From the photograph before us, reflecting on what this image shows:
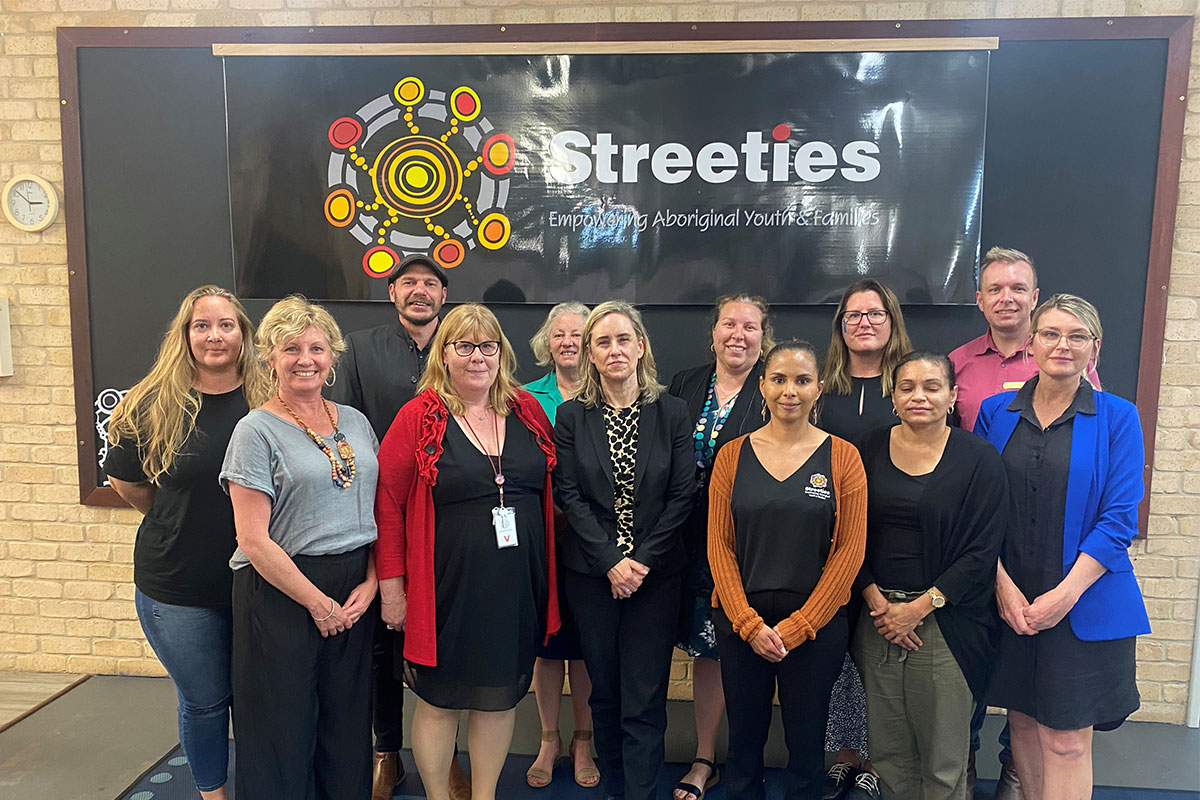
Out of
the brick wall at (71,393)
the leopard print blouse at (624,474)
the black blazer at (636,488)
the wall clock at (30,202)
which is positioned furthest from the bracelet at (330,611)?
the wall clock at (30,202)

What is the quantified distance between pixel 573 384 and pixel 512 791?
1.56m

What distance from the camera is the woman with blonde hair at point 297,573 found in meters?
1.89

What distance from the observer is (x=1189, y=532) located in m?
3.13

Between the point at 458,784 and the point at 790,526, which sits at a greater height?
the point at 790,526

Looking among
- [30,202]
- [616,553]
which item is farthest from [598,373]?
[30,202]

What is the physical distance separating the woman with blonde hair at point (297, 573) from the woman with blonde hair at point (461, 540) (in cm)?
12

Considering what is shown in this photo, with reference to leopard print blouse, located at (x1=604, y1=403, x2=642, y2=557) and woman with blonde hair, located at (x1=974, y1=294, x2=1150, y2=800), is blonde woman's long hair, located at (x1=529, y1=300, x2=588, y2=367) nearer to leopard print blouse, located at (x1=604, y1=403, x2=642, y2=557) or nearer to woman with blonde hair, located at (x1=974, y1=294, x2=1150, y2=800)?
leopard print blouse, located at (x1=604, y1=403, x2=642, y2=557)

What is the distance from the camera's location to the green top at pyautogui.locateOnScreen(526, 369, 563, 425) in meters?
2.66

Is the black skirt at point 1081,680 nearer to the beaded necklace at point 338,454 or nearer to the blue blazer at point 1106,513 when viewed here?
the blue blazer at point 1106,513

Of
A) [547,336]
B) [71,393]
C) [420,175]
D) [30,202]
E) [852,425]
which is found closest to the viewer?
[852,425]

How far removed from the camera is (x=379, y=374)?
266 centimetres

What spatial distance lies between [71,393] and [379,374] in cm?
194

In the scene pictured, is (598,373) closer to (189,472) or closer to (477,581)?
(477,581)

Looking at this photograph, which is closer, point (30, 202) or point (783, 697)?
point (783, 697)
